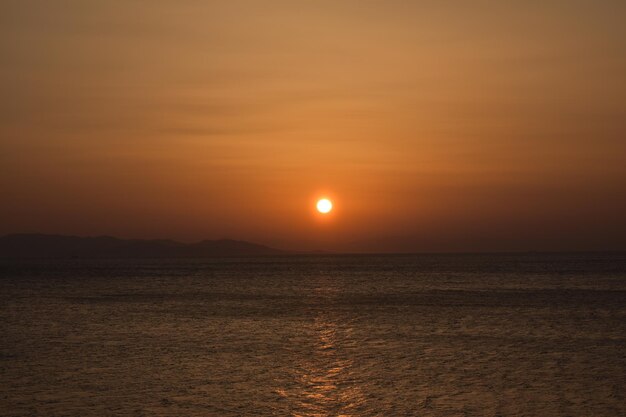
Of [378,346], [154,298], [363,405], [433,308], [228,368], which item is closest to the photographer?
[363,405]

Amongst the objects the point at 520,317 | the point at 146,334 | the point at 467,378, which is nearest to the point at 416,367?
the point at 467,378

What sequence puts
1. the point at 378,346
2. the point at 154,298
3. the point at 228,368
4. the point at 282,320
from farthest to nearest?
the point at 154,298 → the point at 282,320 → the point at 378,346 → the point at 228,368

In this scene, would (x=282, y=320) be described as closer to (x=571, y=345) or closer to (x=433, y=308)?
(x=433, y=308)

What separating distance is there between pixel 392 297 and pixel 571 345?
44.4 meters

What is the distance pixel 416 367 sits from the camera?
31281 mm

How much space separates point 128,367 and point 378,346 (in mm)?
13199

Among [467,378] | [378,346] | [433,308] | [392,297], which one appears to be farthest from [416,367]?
[392,297]

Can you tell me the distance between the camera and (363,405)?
24.1 metres

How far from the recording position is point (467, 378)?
28.6 meters

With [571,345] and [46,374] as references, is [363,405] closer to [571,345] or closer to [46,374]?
[46,374]

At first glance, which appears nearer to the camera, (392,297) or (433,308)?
(433,308)

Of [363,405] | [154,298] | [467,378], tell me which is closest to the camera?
[363,405]

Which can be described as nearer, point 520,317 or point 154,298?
point 520,317

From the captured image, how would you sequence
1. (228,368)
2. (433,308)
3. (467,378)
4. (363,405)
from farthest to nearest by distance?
(433,308), (228,368), (467,378), (363,405)
